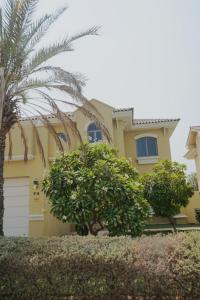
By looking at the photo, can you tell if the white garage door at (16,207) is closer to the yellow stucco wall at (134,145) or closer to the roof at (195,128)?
the yellow stucco wall at (134,145)

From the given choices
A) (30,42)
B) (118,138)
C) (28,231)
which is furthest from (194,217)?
(30,42)

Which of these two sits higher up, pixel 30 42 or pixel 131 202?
pixel 30 42

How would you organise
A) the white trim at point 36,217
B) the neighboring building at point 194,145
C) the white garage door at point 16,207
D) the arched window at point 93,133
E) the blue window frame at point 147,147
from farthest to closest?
the blue window frame at point 147,147
the neighboring building at point 194,145
the arched window at point 93,133
the white garage door at point 16,207
the white trim at point 36,217

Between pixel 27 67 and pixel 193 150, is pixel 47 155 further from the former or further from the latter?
pixel 193 150

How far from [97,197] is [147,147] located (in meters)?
11.4

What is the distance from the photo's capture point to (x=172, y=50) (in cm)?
1341

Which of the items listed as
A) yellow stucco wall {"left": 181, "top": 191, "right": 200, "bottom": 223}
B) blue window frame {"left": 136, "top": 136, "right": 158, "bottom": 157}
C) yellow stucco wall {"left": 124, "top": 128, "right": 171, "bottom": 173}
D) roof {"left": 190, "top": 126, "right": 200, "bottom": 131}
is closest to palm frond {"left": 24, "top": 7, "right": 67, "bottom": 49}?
yellow stucco wall {"left": 124, "top": 128, "right": 171, "bottom": 173}

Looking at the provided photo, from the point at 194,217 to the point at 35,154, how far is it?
1155 centimetres

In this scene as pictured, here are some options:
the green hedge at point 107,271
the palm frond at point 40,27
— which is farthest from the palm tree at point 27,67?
the green hedge at point 107,271

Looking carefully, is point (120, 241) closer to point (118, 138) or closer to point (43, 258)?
point (43, 258)

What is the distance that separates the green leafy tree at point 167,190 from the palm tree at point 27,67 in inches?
288

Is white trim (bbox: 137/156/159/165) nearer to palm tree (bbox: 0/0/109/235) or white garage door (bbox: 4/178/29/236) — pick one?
white garage door (bbox: 4/178/29/236)

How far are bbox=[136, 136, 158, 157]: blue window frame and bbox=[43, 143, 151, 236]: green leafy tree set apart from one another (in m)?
9.65

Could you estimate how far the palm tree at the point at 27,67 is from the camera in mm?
11062
